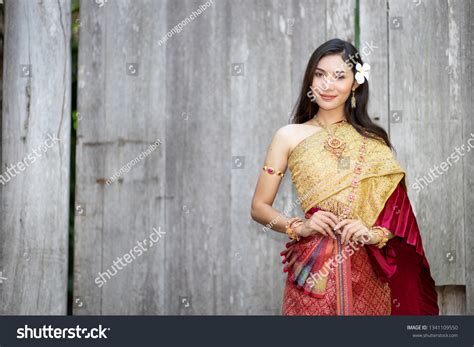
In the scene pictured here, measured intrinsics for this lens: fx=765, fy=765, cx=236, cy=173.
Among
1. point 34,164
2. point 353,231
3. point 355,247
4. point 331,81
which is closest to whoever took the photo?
point 353,231

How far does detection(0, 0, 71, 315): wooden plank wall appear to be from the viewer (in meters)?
4.54

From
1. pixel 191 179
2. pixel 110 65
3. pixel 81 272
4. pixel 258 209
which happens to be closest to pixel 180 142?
pixel 191 179

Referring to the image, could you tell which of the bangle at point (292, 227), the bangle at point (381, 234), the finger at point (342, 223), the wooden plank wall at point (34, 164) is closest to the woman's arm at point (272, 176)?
the bangle at point (292, 227)

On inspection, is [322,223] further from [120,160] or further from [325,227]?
[120,160]

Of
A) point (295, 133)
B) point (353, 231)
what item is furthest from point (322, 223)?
point (295, 133)

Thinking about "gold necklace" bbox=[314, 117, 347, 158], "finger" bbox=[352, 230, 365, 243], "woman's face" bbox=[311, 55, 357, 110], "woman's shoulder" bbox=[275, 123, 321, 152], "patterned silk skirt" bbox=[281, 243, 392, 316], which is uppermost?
"woman's face" bbox=[311, 55, 357, 110]

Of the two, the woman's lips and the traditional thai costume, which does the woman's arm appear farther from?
the woman's lips

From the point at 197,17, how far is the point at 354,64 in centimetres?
148

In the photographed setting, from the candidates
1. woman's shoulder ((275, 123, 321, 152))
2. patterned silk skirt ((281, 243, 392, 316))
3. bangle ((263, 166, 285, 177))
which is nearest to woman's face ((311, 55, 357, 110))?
woman's shoulder ((275, 123, 321, 152))

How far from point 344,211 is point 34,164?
211cm

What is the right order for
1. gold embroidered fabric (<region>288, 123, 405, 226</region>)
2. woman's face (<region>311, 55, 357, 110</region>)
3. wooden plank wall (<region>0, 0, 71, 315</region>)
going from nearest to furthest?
gold embroidered fabric (<region>288, 123, 405, 226</region>) < woman's face (<region>311, 55, 357, 110</region>) < wooden plank wall (<region>0, 0, 71, 315</region>)

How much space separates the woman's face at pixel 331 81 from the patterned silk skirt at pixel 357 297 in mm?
679

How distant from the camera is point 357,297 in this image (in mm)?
3234

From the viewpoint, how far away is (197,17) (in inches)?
182
